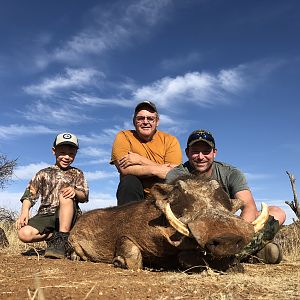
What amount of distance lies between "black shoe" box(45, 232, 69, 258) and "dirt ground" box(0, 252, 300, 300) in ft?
4.33

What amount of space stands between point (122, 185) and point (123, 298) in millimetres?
3416

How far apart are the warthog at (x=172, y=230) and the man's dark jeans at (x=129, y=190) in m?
0.72

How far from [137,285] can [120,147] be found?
12.4 feet

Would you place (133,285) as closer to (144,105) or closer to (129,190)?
(129,190)

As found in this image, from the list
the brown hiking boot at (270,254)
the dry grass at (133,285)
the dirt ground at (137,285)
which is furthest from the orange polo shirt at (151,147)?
the dirt ground at (137,285)

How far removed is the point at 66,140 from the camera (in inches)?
278

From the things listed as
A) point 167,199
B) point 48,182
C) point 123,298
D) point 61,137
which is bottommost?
point 123,298

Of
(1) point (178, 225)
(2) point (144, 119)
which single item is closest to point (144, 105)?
(2) point (144, 119)

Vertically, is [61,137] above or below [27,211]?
above

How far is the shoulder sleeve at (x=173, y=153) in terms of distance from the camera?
23.9ft

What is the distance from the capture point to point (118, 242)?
4902 mm

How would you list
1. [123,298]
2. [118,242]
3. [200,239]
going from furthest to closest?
[118,242] → [200,239] → [123,298]

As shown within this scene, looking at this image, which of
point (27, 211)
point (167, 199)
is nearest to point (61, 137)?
point (27, 211)

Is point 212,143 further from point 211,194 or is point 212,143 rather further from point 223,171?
point 211,194
